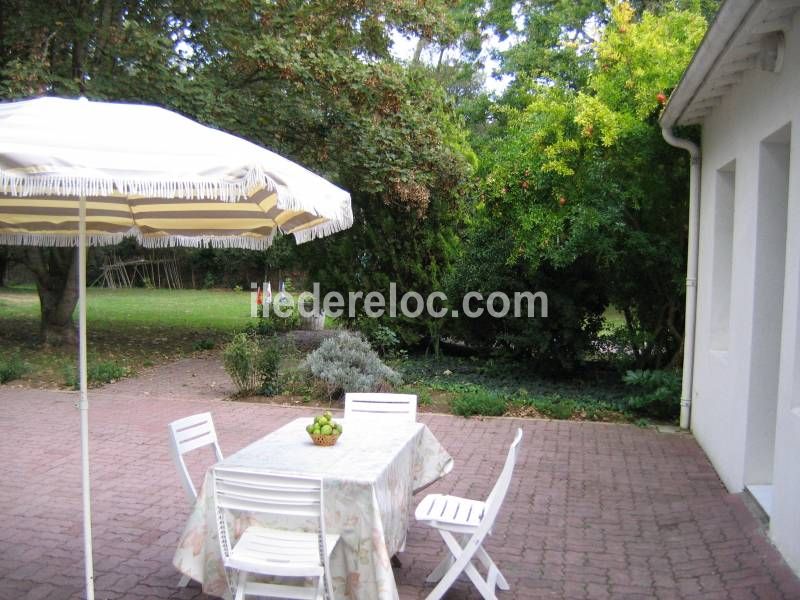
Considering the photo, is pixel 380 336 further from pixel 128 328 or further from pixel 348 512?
pixel 348 512

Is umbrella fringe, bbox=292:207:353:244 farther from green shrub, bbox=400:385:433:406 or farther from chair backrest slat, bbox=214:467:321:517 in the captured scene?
green shrub, bbox=400:385:433:406

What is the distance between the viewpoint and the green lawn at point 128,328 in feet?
41.2

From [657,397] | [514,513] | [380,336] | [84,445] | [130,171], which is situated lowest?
[514,513]

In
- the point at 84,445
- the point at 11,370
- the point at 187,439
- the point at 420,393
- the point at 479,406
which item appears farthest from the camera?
the point at 11,370

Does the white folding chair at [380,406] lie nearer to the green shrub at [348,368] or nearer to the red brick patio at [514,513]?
the red brick patio at [514,513]

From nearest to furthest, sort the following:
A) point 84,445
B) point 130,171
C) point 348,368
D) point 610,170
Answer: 1. point 130,171
2. point 84,445
3. point 610,170
4. point 348,368

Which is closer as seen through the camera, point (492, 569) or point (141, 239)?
point (492, 569)

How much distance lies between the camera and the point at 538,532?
200 inches

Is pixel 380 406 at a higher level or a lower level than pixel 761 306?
lower

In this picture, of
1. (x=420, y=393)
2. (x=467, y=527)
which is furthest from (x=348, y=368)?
(x=467, y=527)

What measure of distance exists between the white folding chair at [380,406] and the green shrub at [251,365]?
4.69m

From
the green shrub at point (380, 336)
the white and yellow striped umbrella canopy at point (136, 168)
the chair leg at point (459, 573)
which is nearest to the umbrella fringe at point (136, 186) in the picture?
A: the white and yellow striped umbrella canopy at point (136, 168)

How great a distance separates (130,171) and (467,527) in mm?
2426

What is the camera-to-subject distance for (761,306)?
17.4ft
